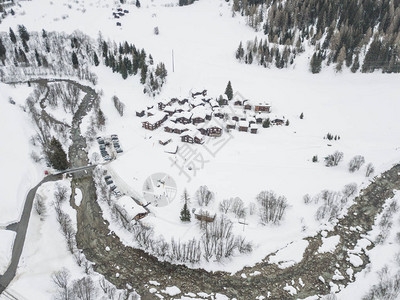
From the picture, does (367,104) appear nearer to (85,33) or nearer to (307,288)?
(307,288)

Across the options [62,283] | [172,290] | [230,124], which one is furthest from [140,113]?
[172,290]

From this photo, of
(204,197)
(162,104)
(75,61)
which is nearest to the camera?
(204,197)

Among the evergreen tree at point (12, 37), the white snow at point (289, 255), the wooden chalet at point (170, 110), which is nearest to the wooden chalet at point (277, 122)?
the wooden chalet at point (170, 110)

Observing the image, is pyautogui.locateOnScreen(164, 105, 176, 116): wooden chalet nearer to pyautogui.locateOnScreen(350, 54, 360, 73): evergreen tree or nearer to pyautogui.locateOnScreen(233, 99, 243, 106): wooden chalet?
pyautogui.locateOnScreen(233, 99, 243, 106): wooden chalet

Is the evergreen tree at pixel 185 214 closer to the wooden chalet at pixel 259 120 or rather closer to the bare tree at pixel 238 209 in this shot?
the bare tree at pixel 238 209

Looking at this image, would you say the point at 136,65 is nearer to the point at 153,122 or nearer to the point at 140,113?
the point at 140,113

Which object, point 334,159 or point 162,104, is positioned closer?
point 334,159

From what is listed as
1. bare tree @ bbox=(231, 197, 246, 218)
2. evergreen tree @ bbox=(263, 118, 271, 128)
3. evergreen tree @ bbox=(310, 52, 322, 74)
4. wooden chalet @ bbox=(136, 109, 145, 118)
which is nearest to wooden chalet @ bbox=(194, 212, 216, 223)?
bare tree @ bbox=(231, 197, 246, 218)
